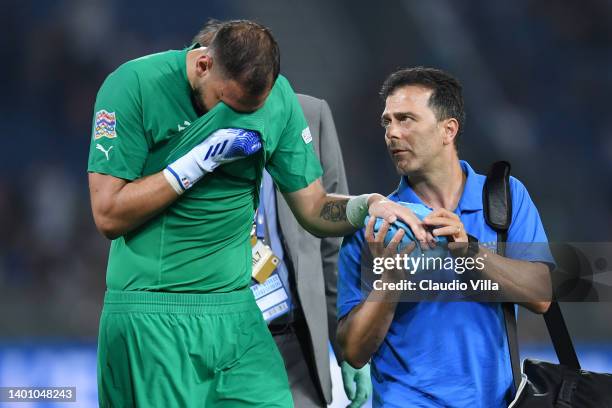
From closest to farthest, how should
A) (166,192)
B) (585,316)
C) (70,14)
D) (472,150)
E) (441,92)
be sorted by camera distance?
(166,192) → (441,92) → (585,316) → (472,150) → (70,14)

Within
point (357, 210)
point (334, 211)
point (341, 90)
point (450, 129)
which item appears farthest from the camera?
point (341, 90)

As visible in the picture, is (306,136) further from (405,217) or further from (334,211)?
(405,217)

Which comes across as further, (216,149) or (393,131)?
(393,131)

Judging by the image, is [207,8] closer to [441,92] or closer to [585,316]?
[585,316]

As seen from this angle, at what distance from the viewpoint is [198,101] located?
263 centimetres

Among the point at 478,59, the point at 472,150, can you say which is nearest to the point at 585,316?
the point at 472,150

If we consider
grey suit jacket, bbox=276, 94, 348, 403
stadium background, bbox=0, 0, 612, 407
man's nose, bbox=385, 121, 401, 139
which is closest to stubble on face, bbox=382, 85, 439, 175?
man's nose, bbox=385, 121, 401, 139

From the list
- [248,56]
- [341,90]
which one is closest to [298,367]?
[248,56]

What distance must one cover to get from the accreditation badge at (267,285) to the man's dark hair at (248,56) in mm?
1050

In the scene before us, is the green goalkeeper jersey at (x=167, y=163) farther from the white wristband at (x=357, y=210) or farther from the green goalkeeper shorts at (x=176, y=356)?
the white wristband at (x=357, y=210)

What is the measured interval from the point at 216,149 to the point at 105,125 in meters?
0.32

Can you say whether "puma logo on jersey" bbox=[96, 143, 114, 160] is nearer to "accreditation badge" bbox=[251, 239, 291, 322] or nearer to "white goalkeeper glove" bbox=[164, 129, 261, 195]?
"white goalkeeper glove" bbox=[164, 129, 261, 195]

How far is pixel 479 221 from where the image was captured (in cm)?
275

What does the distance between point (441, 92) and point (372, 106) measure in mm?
3342
